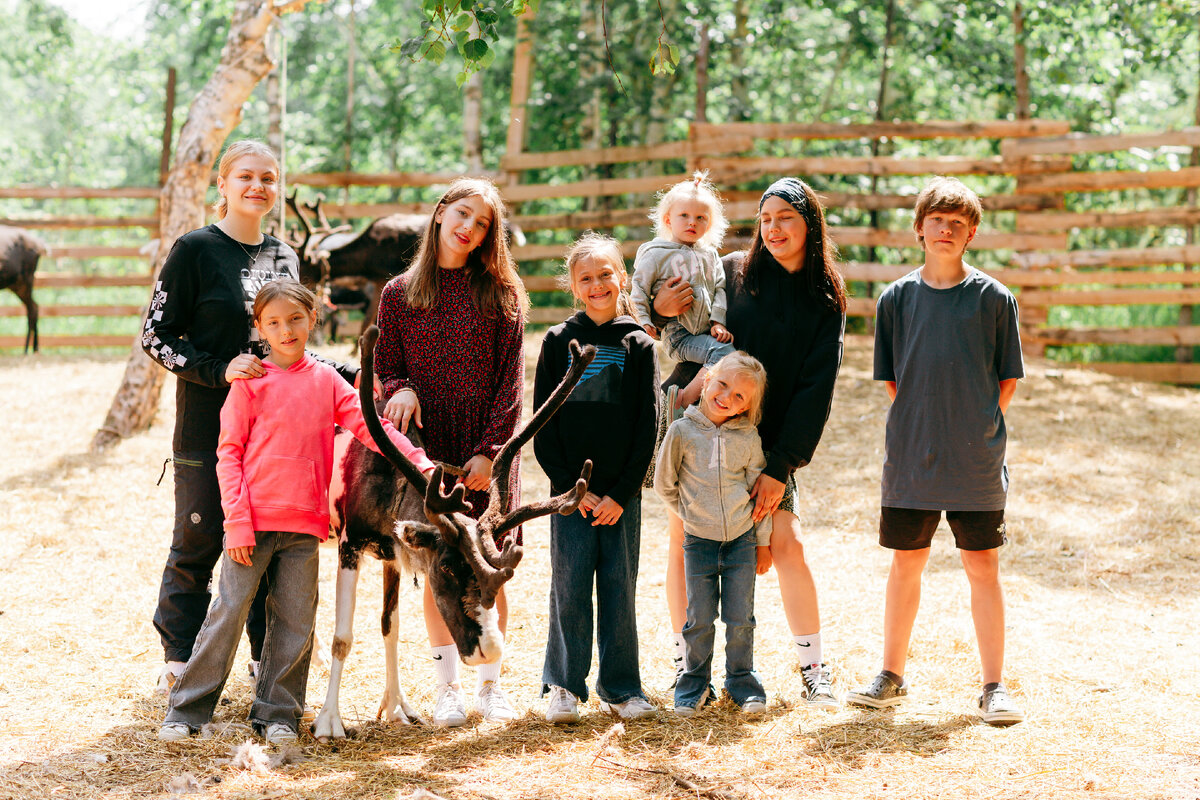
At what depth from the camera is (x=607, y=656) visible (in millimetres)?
3836

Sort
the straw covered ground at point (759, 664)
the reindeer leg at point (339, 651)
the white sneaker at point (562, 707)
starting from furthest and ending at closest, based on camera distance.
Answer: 1. the white sneaker at point (562, 707)
2. the reindeer leg at point (339, 651)
3. the straw covered ground at point (759, 664)

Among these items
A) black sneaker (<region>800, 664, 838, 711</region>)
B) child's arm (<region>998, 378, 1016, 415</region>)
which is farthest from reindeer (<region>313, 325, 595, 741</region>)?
child's arm (<region>998, 378, 1016, 415</region>)

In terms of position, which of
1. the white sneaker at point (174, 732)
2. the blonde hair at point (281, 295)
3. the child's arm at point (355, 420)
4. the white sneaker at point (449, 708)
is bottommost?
the white sneaker at point (174, 732)

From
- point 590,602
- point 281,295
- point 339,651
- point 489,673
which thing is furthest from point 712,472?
point 281,295

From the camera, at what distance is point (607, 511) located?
12.2ft

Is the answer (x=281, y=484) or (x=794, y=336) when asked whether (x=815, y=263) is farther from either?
Answer: (x=281, y=484)

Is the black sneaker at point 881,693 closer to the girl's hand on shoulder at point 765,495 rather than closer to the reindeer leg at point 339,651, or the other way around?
the girl's hand on shoulder at point 765,495

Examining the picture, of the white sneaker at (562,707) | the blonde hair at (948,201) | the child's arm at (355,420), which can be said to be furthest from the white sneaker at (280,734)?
the blonde hair at (948,201)

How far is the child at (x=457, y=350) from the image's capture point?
3.83 meters

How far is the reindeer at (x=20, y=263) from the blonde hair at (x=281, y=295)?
38.0ft

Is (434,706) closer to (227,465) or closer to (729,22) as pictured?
(227,465)

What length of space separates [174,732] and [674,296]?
238cm

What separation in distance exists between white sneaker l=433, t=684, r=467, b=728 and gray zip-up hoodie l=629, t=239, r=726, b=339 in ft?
5.13

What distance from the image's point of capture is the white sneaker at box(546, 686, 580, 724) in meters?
3.74
